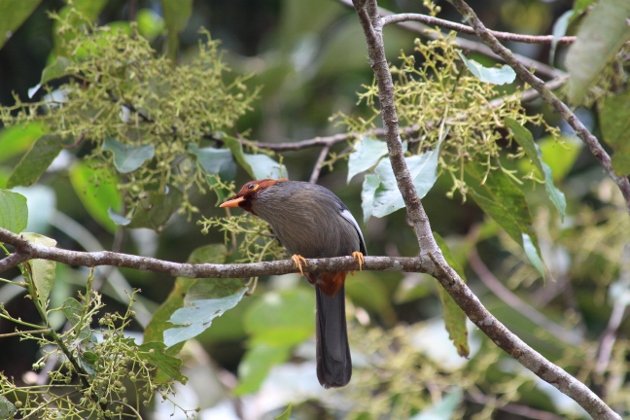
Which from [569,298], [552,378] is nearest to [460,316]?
[552,378]

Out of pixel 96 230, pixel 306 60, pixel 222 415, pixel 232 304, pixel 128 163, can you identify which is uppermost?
pixel 128 163

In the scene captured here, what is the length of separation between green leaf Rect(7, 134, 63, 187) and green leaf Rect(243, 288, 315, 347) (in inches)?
69.5

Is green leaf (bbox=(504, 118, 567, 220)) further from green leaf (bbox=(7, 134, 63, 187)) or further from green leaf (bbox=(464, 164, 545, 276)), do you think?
green leaf (bbox=(7, 134, 63, 187))

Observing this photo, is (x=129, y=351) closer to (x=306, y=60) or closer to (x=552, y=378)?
(x=552, y=378)

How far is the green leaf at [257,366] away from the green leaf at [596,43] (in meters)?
2.93

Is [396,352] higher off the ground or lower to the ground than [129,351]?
lower

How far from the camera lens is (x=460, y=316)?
9.87ft

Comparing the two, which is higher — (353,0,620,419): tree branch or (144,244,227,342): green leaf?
(353,0,620,419): tree branch

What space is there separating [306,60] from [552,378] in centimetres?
426

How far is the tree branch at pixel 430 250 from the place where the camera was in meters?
2.29

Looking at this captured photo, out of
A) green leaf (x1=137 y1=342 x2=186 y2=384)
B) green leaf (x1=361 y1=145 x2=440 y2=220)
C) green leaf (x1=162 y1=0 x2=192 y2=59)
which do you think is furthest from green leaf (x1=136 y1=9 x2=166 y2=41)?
green leaf (x1=137 y1=342 x2=186 y2=384)

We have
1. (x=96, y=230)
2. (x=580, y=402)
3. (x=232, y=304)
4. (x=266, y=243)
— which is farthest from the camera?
(x=96, y=230)

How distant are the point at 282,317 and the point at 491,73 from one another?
8.07ft

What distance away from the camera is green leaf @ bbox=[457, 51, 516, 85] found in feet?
8.43
